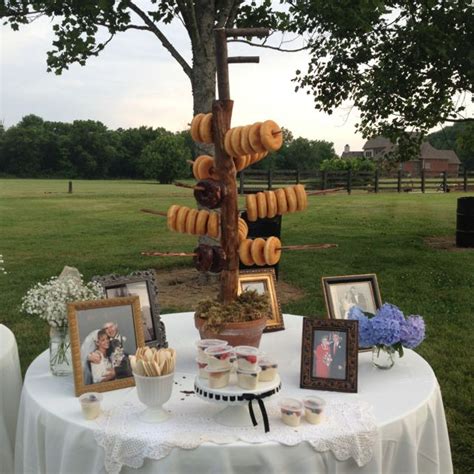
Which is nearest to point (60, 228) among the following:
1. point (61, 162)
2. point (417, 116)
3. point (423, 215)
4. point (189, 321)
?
point (417, 116)

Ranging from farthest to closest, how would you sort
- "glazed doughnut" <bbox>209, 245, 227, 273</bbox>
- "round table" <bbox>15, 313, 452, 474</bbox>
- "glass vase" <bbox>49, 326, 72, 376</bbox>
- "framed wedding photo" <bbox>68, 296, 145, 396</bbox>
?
"glazed doughnut" <bbox>209, 245, 227, 273</bbox>, "glass vase" <bbox>49, 326, 72, 376</bbox>, "framed wedding photo" <bbox>68, 296, 145, 396</bbox>, "round table" <bbox>15, 313, 452, 474</bbox>

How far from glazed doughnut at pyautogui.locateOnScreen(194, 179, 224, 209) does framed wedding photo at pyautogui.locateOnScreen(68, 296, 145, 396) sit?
53 cm

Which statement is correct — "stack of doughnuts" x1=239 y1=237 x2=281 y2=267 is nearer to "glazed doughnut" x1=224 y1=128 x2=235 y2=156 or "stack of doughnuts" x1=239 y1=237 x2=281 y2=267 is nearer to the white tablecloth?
"glazed doughnut" x1=224 y1=128 x2=235 y2=156

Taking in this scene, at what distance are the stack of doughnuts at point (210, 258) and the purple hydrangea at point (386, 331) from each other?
72 cm

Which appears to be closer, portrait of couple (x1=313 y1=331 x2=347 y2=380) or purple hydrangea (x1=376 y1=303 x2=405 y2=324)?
portrait of couple (x1=313 y1=331 x2=347 y2=380)

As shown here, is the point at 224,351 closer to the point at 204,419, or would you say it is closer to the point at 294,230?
the point at 204,419

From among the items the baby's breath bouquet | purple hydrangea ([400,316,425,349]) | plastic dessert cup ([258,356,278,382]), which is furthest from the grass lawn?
the baby's breath bouquet

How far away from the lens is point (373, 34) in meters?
9.23

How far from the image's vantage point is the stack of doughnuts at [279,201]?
2.33m

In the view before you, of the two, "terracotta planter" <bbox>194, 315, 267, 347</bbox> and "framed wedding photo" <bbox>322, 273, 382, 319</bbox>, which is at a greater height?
"framed wedding photo" <bbox>322, 273, 382, 319</bbox>

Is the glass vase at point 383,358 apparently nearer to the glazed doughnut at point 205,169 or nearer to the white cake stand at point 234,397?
the white cake stand at point 234,397

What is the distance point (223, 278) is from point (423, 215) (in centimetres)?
1771

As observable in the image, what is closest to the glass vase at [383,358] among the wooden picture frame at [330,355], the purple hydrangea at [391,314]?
the purple hydrangea at [391,314]

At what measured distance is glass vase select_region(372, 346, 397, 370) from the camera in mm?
2359
